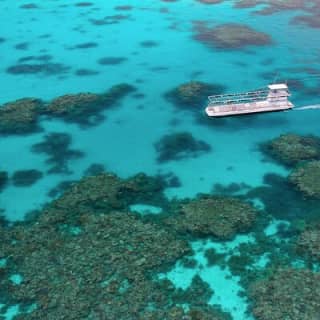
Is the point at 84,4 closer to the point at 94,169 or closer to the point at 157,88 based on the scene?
the point at 157,88

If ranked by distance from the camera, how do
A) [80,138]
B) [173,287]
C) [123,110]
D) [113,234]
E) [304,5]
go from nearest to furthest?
[173,287] < [113,234] < [80,138] < [123,110] < [304,5]

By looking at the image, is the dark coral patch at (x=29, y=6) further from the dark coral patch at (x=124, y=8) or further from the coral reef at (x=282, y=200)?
the coral reef at (x=282, y=200)

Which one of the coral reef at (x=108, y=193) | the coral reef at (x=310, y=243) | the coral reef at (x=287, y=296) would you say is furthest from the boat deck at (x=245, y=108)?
the coral reef at (x=287, y=296)

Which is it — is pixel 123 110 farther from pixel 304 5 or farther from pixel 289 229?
pixel 304 5

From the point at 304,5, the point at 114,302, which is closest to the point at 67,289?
the point at 114,302

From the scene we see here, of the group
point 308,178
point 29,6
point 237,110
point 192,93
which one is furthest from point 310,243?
point 29,6

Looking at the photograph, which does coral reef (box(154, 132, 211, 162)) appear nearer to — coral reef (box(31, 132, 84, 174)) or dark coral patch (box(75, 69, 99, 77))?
coral reef (box(31, 132, 84, 174))
